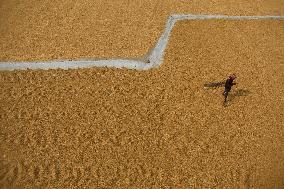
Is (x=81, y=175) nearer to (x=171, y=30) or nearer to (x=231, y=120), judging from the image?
(x=231, y=120)

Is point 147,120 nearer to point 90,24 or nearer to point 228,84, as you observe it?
point 228,84

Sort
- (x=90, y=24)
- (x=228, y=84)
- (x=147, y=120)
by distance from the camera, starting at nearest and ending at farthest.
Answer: (x=147, y=120), (x=228, y=84), (x=90, y=24)

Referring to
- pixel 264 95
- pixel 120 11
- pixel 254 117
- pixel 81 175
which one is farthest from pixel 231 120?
pixel 120 11

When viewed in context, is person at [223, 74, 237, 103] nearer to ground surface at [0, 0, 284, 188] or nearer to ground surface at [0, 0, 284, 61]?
ground surface at [0, 0, 284, 188]

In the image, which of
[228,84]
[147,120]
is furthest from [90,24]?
[228,84]

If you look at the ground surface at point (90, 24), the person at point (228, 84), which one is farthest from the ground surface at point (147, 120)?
the person at point (228, 84)

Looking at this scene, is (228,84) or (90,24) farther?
(90,24)

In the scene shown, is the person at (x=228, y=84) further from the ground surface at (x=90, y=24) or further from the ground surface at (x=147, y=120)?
the ground surface at (x=90, y=24)

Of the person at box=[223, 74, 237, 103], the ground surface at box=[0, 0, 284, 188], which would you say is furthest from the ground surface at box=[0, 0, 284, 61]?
the person at box=[223, 74, 237, 103]
